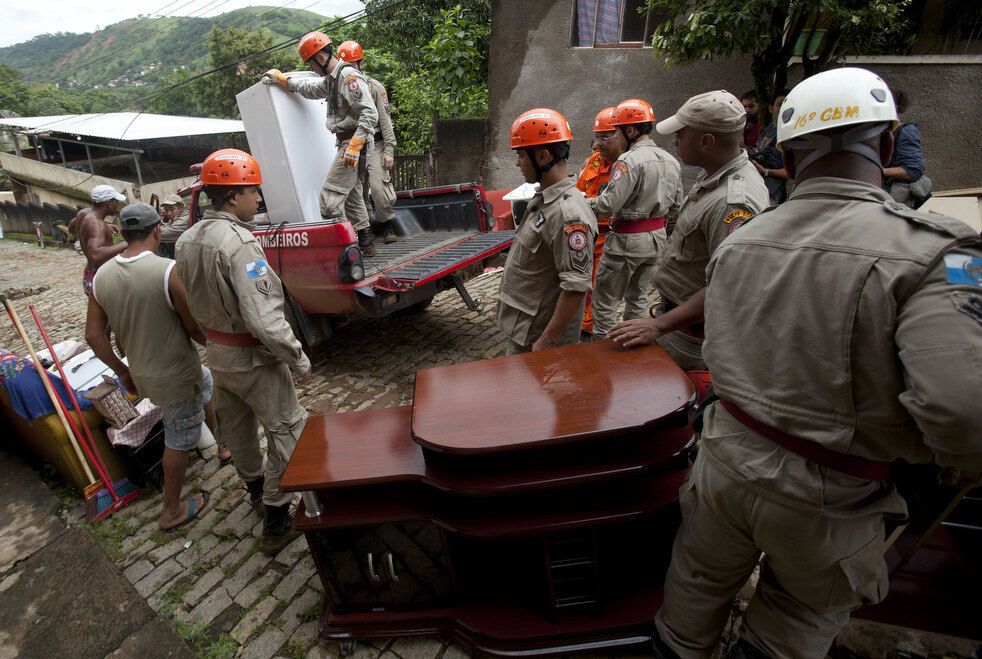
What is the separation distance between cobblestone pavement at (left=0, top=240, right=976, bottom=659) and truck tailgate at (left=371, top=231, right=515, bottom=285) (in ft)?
3.01

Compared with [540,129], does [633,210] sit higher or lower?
lower

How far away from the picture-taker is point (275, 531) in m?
2.85

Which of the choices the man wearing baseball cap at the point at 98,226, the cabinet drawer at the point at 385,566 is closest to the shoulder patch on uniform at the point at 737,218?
the cabinet drawer at the point at 385,566

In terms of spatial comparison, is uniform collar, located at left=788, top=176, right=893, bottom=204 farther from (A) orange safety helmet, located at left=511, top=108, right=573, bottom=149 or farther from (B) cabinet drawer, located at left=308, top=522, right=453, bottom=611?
(B) cabinet drawer, located at left=308, top=522, right=453, bottom=611

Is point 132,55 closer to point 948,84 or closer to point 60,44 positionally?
point 60,44

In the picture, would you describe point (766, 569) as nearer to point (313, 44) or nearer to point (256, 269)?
point (256, 269)

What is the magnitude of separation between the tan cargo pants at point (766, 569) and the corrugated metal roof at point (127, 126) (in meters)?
24.8

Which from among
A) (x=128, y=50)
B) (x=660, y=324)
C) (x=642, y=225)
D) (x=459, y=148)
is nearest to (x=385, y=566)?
(x=660, y=324)

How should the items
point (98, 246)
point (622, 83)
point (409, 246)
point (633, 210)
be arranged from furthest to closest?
point (622, 83) → point (409, 246) → point (98, 246) → point (633, 210)

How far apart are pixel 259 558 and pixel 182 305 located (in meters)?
1.57

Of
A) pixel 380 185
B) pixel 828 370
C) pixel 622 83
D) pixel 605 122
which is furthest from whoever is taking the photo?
pixel 622 83

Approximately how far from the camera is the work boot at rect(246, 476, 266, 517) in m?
3.07

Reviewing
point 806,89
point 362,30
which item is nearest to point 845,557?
point 806,89

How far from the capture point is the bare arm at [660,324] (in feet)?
7.29
